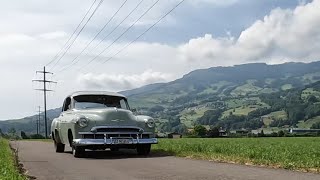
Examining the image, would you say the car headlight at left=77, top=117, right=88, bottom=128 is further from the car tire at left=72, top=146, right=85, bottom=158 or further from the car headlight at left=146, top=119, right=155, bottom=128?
the car headlight at left=146, top=119, right=155, bottom=128

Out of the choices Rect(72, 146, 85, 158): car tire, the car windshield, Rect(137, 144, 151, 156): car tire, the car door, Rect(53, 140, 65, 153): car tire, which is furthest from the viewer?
Rect(53, 140, 65, 153): car tire

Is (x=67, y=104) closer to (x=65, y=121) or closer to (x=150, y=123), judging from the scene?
(x=65, y=121)

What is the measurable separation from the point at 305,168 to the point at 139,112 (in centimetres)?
830

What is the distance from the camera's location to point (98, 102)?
17141 mm

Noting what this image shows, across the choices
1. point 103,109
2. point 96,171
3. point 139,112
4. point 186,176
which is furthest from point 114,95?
point 186,176

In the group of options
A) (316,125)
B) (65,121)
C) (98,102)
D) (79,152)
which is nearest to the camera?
(79,152)

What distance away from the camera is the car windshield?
16.8 metres

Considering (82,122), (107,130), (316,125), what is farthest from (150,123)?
(316,125)

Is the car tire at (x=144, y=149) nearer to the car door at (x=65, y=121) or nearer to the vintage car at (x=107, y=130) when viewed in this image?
the vintage car at (x=107, y=130)

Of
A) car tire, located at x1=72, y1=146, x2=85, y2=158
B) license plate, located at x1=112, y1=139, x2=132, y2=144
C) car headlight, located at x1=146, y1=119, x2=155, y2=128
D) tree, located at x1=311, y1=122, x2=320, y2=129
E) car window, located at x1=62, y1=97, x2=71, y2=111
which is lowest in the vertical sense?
car tire, located at x1=72, y1=146, x2=85, y2=158

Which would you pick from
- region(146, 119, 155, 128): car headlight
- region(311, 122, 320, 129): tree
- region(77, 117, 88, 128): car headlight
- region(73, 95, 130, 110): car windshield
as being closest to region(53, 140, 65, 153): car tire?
region(73, 95, 130, 110): car windshield

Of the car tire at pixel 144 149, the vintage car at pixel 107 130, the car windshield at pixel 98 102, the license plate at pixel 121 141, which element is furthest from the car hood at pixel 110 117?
the car windshield at pixel 98 102

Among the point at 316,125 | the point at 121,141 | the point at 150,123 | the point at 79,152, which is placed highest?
the point at 316,125

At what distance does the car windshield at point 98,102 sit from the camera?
1675 centimetres
